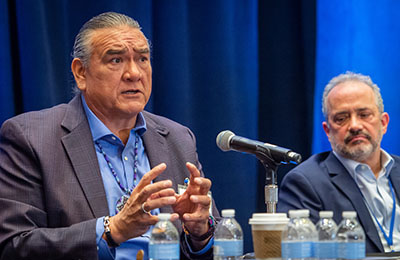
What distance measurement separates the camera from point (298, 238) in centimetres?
181

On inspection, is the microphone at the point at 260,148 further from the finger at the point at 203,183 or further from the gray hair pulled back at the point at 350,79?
the gray hair pulled back at the point at 350,79

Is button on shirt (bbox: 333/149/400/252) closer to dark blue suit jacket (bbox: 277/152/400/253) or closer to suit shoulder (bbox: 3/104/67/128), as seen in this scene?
dark blue suit jacket (bbox: 277/152/400/253)

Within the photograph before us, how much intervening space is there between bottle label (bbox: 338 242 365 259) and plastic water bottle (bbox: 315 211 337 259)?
0.06m

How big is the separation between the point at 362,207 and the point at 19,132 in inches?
78.8

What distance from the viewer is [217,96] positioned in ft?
12.4

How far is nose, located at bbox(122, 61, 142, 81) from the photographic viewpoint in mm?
2762

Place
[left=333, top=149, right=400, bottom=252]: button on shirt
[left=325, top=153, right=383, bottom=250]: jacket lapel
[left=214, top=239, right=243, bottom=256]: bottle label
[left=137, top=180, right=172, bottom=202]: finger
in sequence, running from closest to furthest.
Result: [left=214, top=239, right=243, bottom=256]: bottle label → [left=137, top=180, right=172, bottom=202]: finger → [left=325, top=153, right=383, bottom=250]: jacket lapel → [left=333, top=149, right=400, bottom=252]: button on shirt

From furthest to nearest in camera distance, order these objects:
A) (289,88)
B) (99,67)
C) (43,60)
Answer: (289,88), (43,60), (99,67)

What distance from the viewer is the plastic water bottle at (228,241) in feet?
6.28

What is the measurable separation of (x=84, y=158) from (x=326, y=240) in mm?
1240

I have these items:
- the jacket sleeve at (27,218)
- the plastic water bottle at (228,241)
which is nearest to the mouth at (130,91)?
the jacket sleeve at (27,218)

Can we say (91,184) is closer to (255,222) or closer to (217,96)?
(255,222)

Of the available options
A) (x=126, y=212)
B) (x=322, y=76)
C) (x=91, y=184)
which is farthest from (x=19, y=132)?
(x=322, y=76)

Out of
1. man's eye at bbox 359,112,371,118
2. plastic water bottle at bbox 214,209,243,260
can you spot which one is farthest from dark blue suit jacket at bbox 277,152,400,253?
plastic water bottle at bbox 214,209,243,260
